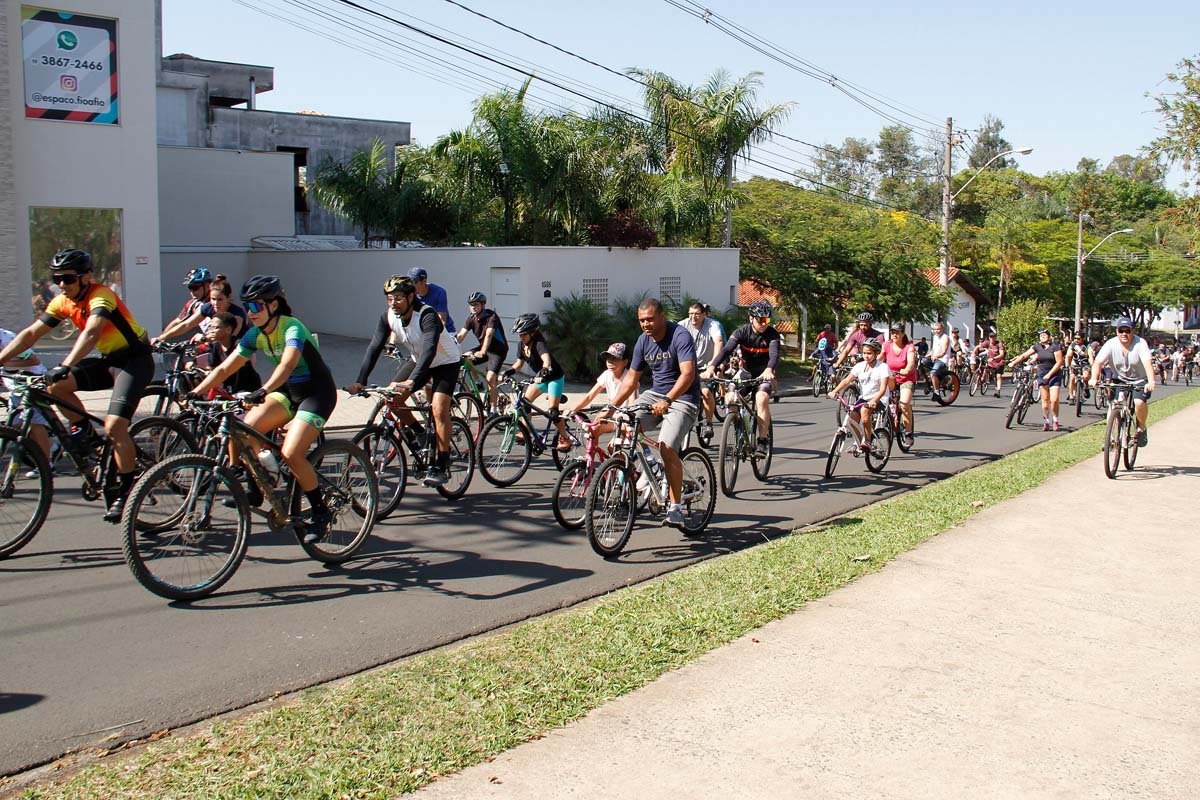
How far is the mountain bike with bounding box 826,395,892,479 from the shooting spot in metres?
12.4

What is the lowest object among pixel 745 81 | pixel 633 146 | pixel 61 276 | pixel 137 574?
pixel 137 574

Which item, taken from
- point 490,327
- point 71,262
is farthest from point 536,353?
point 71,262

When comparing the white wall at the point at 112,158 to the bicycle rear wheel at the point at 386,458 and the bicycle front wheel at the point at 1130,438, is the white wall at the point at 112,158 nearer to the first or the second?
the bicycle rear wheel at the point at 386,458

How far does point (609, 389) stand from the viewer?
30.9 feet

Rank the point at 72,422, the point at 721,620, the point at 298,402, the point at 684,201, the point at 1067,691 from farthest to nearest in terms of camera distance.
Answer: the point at 684,201 → the point at 72,422 → the point at 298,402 → the point at 721,620 → the point at 1067,691

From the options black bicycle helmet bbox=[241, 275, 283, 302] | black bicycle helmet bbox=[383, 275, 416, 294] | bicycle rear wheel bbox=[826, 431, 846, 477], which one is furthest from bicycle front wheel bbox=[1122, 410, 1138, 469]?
black bicycle helmet bbox=[241, 275, 283, 302]

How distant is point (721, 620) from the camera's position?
20.9ft

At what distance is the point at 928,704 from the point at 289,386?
178 inches

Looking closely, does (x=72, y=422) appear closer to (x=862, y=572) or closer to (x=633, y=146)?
(x=862, y=572)

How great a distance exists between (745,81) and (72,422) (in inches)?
1046

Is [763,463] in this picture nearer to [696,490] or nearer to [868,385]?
[868,385]

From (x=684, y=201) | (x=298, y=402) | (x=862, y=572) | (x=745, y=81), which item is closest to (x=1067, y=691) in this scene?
(x=862, y=572)

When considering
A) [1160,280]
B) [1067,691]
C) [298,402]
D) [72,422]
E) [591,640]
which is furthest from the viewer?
[1160,280]

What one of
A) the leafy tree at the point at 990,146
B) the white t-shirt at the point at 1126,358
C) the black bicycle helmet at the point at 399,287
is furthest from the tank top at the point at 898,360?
the leafy tree at the point at 990,146
